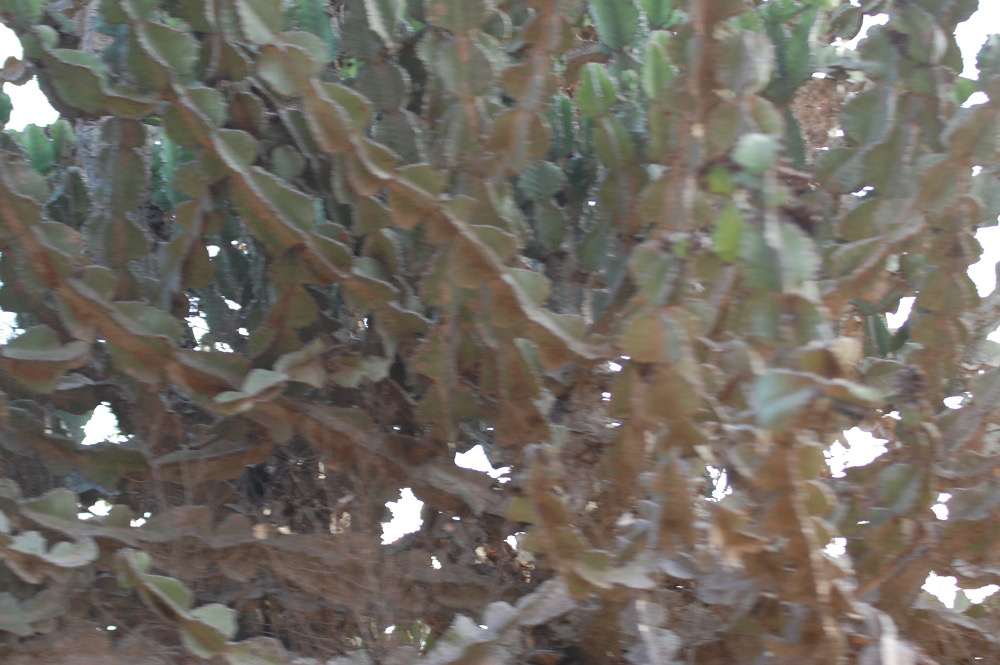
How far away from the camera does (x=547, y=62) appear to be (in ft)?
5.36

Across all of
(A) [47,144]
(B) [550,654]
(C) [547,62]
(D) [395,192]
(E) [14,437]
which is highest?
(A) [47,144]

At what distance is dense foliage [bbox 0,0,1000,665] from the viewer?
1469 millimetres

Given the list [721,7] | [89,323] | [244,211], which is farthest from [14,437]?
[721,7]

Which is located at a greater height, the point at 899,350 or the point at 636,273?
the point at 899,350

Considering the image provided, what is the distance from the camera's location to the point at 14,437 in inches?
74.2

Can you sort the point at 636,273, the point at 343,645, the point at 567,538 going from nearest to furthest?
the point at 636,273
the point at 567,538
the point at 343,645

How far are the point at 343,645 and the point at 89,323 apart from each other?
0.70 metres

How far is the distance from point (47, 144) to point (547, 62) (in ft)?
3.76

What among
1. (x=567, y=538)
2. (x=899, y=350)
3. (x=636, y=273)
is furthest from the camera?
(x=899, y=350)

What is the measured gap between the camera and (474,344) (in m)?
1.84

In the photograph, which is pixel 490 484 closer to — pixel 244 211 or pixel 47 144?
pixel 244 211

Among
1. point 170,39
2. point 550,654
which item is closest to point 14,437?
point 170,39

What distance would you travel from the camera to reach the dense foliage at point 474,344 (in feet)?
4.82

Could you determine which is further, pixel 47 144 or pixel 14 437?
pixel 47 144
